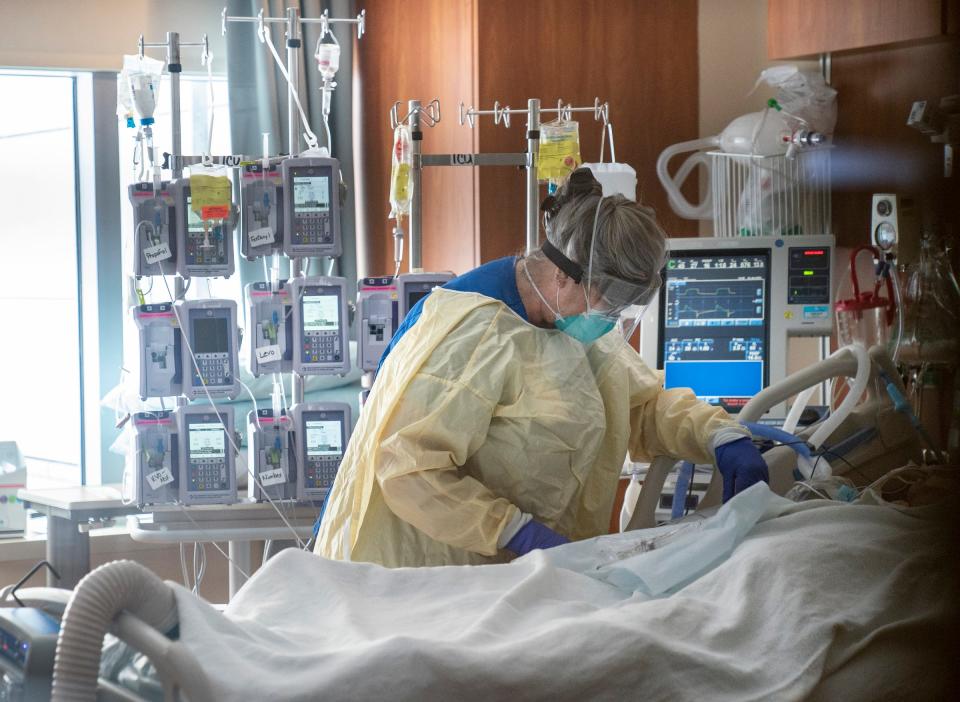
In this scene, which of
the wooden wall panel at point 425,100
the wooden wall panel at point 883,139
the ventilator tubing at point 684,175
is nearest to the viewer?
the wooden wall panel at point 883,139

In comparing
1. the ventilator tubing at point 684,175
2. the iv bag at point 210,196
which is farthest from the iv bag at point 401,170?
the ventilator tubing at point 684,175

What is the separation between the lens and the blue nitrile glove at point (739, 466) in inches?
85.7

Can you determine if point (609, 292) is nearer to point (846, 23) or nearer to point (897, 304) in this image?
point (897, 304)

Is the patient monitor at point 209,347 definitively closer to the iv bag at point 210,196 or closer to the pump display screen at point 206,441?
the pump display screen at point 206,441

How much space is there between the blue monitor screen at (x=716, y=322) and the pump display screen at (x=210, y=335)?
1.36 meters

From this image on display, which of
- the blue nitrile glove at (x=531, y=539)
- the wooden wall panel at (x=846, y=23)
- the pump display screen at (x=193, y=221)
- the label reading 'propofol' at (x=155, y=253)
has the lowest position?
the blue nitrile glove at (x=531, y=539)

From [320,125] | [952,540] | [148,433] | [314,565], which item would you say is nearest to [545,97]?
[320,125]

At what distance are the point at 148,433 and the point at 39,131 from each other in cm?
200

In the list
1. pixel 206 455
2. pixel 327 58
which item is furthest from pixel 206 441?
pixel 327 58

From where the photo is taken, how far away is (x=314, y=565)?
5.16ft

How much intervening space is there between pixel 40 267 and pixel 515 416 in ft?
11.2

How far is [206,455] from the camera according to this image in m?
3.37

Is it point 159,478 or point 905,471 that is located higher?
point 905,471

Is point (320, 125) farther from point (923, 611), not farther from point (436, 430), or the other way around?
point (923, 611)
